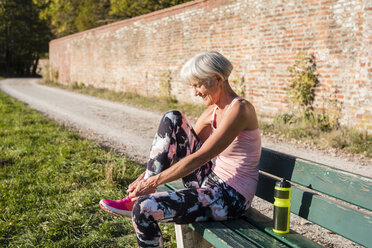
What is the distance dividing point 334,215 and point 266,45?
734 centimetres

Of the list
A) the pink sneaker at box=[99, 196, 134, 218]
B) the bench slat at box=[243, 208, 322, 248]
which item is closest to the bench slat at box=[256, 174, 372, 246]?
the bench slat at box=[243, 208, 322, 248]

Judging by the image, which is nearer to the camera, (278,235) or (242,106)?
(278,235)

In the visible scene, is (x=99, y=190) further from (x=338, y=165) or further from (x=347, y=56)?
(x=347, y=56)

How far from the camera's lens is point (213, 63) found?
2240 mm

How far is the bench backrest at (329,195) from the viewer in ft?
5.73

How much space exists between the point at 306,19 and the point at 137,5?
13.2 m

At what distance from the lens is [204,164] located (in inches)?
93.2

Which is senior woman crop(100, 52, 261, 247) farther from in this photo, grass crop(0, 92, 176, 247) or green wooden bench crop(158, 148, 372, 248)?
grass crop(0, 92, 176, 247)

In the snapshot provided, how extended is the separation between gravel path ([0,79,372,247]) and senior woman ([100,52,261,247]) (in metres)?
1.28

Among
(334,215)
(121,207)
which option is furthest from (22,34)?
(334,215)

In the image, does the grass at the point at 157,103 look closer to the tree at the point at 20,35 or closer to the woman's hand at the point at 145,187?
the woman's hand at the point at 145,187

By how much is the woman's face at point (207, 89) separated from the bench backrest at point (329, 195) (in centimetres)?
54

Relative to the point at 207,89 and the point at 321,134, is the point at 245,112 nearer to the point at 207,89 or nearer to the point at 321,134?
the point at 207,89

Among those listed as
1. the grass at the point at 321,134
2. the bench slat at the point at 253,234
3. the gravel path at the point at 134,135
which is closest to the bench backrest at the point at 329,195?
the bench slat at the point at 253,234
